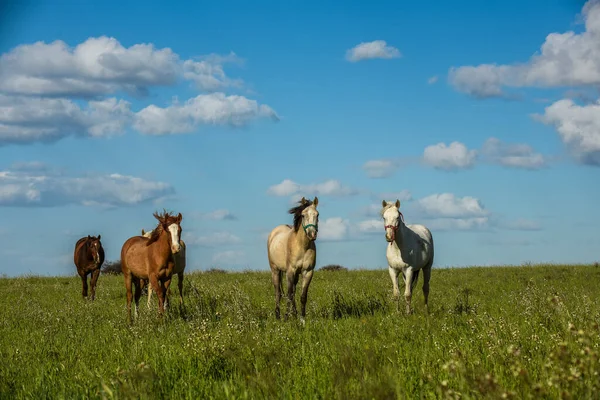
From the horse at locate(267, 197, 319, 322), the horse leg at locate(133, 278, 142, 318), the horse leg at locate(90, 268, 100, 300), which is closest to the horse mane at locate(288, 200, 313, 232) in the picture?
the horse at locate(267, 197, 319, 322)

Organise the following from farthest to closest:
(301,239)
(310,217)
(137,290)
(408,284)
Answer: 1. (137,290)
2. (408,284)
3. (301,239)
4. (310,217)

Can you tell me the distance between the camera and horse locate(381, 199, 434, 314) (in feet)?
43.4

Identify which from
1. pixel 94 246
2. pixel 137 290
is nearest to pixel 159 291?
pixel 137 290

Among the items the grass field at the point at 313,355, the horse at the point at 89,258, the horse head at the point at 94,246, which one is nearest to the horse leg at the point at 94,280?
the horse at the point at 89,258

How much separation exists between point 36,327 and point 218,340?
25.2 feet

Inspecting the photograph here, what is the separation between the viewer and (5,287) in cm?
2467

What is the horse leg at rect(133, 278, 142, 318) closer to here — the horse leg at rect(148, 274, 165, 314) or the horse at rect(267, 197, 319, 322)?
the horse leg at rect(148, 274, 165, 314)

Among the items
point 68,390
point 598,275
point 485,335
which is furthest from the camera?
point 598,275

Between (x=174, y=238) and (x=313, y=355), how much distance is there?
20.5ft

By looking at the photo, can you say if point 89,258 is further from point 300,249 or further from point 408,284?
point 408,284

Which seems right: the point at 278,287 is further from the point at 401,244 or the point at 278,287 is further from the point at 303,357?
the point at 303,357

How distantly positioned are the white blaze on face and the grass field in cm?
139

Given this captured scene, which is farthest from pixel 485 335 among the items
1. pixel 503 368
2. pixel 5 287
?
pixel 5 287

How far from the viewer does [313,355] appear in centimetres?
749
